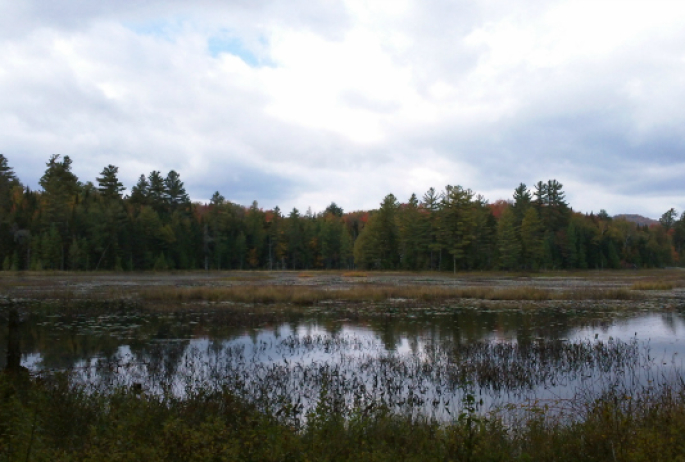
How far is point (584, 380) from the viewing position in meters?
12.6

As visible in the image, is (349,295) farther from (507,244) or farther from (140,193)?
(140,193)

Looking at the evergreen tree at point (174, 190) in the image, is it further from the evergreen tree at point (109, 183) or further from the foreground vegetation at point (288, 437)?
the foreground vegetation at point (288, 437)

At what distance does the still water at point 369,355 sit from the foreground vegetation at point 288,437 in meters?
1.07

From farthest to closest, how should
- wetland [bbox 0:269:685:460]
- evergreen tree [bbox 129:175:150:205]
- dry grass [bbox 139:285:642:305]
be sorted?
evergreen tree [bbox 129:175:150:205], dry grass [bbox 139:285:642:305], wetland [bbox 0:269:685:460]

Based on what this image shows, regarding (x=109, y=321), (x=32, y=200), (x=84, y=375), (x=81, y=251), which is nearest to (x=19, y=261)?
(x=81, y=251)

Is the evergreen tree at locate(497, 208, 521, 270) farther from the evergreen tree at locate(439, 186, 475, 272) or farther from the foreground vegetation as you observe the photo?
the foreground vegetation

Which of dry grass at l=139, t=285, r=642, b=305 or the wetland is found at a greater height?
dry grass at l=139, t=285, r=642, b=305

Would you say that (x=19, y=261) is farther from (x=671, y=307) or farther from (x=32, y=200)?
(x=671, y=307)

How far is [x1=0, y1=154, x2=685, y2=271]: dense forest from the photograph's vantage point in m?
77.6

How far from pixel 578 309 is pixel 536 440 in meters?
22.7

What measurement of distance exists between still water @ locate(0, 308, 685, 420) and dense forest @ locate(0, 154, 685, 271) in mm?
55930

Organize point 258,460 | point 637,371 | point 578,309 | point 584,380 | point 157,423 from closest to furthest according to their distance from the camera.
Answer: point 258,460
point 157,423
point 584,380
point 637,371
point 578,309

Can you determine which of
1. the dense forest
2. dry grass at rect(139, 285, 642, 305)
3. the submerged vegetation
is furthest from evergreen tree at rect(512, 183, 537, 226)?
the submerged vegetation

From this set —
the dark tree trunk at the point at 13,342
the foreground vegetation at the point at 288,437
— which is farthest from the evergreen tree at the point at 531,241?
the dark tree trunk at the point at 13,342
